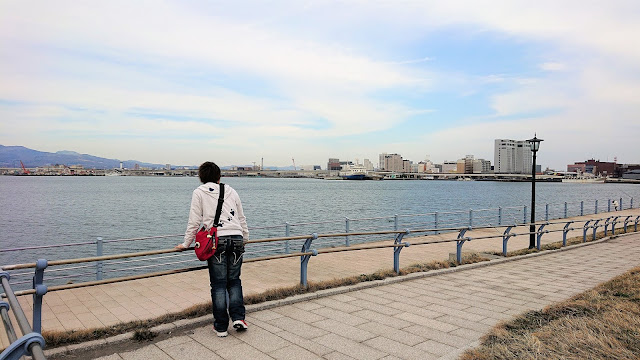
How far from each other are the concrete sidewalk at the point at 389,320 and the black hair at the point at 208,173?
71.5 inches

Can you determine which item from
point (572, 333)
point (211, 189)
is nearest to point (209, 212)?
point (211, 189)

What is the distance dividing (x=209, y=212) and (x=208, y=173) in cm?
48

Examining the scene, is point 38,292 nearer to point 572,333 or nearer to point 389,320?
point 389,320

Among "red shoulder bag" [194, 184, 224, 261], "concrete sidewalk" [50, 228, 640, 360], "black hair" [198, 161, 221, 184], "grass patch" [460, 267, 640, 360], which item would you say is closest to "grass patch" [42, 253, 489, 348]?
"concrete sidewalk" [50, 228, 640, 360]

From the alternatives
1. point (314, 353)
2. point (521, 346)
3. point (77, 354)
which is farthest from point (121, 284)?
point (521, 346)

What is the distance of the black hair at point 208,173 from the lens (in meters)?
5.34

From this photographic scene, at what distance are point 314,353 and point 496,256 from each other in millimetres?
9262

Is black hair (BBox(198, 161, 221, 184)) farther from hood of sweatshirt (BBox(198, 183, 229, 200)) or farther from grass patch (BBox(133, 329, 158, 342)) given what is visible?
grass patch (BBox(133, 329, 158, 342))

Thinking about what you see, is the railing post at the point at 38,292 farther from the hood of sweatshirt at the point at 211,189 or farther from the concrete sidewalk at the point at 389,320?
the hood of sweatshirt at the point at 211,189

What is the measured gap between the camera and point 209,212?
5.17 meters

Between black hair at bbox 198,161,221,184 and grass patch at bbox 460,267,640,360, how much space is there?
11.0ft

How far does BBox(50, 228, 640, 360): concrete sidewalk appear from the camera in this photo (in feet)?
15.9

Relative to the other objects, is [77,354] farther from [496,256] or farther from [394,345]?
[496,256]

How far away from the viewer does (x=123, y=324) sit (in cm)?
549
